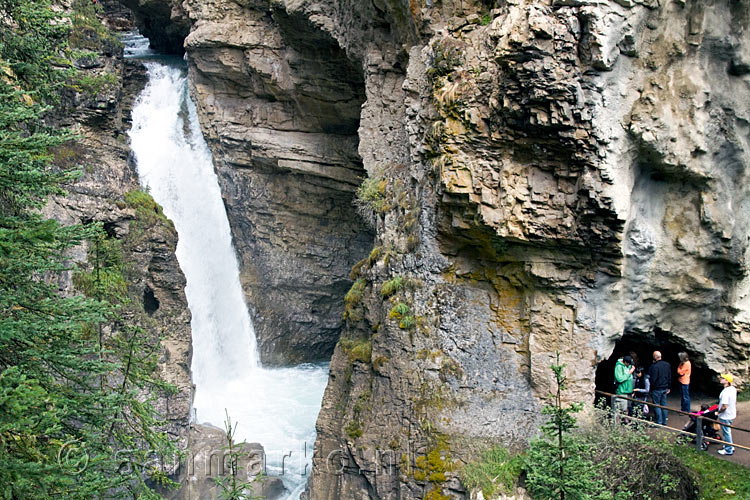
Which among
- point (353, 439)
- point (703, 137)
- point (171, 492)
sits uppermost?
point (703, 137)

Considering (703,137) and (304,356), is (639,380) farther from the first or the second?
(304,356)

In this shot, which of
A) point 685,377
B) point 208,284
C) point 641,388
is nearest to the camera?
point 685,377

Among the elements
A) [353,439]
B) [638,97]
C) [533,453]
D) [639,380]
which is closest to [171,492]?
[353,439]

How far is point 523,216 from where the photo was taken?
11.9 metres

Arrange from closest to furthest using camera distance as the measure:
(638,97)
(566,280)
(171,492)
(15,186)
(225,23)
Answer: (15,186) → (638,97) → (566,280) → (171,492) → (225,23)

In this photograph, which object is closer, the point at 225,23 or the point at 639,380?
the point at 639,380

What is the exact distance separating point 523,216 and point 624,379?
3754mm

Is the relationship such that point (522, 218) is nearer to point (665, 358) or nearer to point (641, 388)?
point (641, 388)

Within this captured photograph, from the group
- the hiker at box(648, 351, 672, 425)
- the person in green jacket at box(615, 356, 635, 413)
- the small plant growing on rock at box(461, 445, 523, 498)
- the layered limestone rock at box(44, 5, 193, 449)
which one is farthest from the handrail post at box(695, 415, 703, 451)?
the layered limestone rock at box(44, 5, 193, 449)

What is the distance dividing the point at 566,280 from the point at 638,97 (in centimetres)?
331

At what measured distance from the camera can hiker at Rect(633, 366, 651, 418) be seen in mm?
13171

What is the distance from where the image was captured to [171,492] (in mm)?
15766
